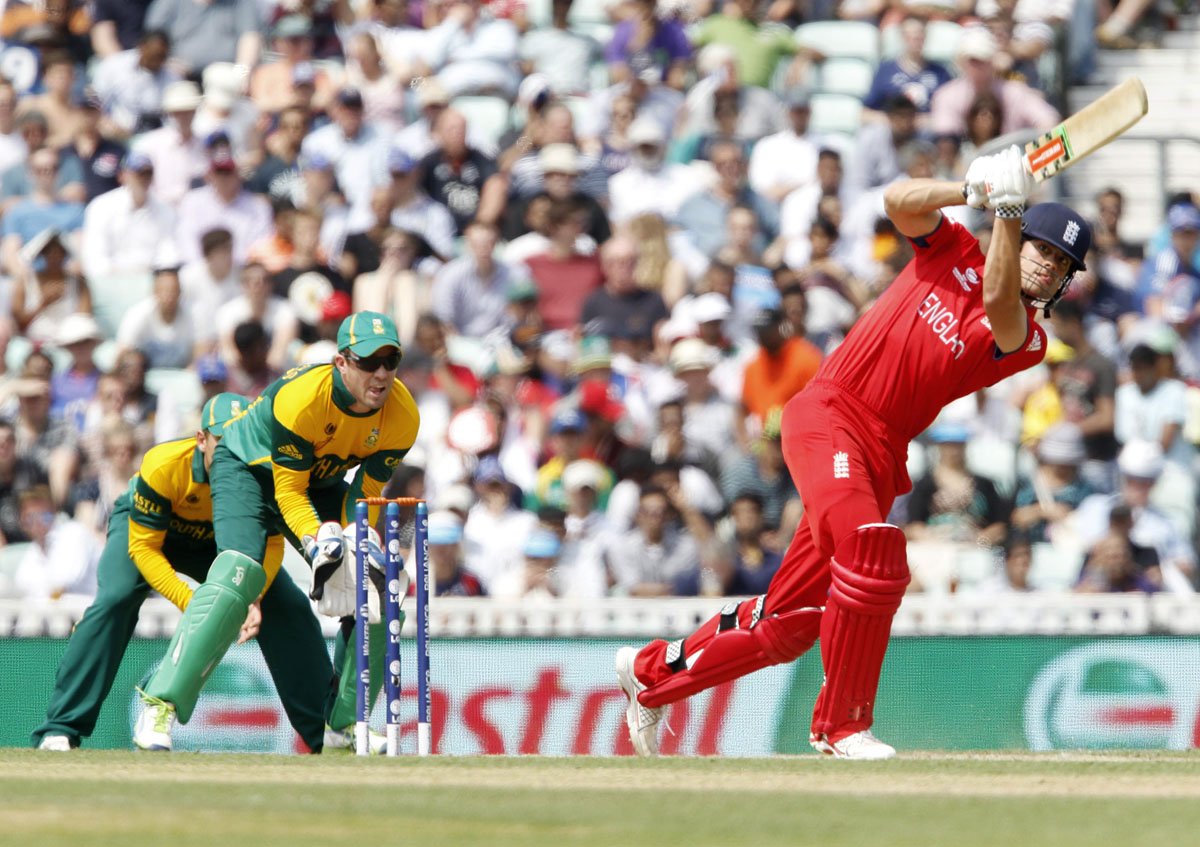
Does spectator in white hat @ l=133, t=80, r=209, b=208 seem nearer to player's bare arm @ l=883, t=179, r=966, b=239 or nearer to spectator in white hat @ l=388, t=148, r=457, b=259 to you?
spectator in white hat @ l=388, t=148, r=457, b=259

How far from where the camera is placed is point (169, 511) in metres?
9.62

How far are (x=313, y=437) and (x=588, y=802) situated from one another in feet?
9.45

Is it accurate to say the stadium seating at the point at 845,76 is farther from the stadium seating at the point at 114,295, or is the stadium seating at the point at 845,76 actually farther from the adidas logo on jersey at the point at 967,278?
the adidas logo on jersey at the point at 967,278

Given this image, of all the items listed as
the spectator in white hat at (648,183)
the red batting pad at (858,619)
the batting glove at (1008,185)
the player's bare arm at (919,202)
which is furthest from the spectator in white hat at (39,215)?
the batting glove at (1008,185)

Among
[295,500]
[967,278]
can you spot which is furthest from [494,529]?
[967,278]

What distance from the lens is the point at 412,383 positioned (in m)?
13.7

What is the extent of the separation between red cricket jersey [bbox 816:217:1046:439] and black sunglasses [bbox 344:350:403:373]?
5.78 ft

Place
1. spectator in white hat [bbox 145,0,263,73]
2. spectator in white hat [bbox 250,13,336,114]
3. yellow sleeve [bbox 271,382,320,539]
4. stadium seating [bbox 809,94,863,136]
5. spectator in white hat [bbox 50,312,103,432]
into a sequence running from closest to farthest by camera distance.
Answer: yellow sleeve [bbox 271,382,320,539]
spectator in white hat [bbox 50,312,103,432]
stadium seating [bbox 809,94,863,136]
spectator in white hat [bbox 250,13,336,114]
spectator in white hat [bbox 145,0,263,73]

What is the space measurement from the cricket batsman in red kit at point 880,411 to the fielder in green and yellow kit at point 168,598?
8.20ft

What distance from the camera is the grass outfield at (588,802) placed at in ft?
18.4

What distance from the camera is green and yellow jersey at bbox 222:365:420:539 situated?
341 inches

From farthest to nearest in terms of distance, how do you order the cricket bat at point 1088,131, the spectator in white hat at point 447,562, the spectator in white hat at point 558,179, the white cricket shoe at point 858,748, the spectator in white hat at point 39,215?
the spectator in white hat at point 39,215 < the spectator in white hat at point 558,179 < the spectator in white hat at point 447,562 < the white cricket shoe at point 858,748 < the cricket bat at point 1088,131

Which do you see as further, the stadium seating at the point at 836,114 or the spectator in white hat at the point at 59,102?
the spectator in white hat at the point at 59,102

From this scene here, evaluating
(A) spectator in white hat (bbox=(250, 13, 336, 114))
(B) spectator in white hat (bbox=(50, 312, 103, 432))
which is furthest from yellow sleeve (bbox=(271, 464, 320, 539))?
(A) spectator in white hat (bbox=(250, 13, 336, 114))
